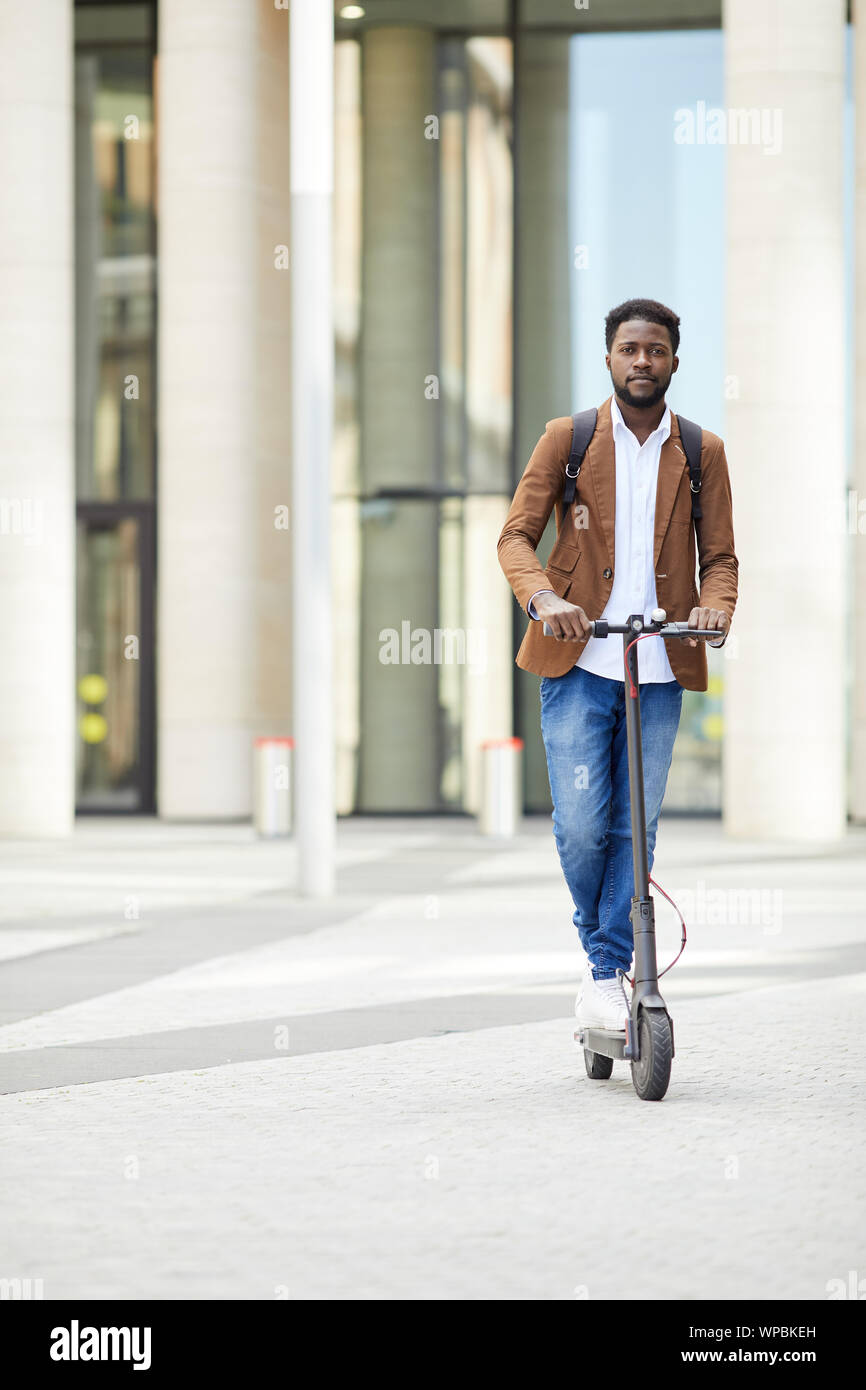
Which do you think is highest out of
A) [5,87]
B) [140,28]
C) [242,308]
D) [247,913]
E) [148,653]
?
[140,28]

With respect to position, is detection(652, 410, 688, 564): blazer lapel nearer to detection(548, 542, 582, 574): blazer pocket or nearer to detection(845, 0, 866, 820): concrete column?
detection(548, 542, 582, 574): blazer pocket

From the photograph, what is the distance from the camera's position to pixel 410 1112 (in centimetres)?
504

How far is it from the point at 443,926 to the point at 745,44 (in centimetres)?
893

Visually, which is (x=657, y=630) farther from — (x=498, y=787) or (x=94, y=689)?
(x=94, y=689)

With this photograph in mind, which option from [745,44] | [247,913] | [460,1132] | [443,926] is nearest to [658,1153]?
[460,1132]

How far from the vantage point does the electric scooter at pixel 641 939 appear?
5012mm

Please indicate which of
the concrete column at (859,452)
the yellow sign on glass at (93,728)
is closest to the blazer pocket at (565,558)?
the concrete column at (859,452)

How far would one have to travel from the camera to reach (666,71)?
19062mm

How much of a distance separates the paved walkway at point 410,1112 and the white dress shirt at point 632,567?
45.0 inches

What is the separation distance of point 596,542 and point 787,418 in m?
10.5

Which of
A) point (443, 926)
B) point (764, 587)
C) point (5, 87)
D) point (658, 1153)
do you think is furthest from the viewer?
point (5, 87)

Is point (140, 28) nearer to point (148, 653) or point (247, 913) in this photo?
point (148, 653)

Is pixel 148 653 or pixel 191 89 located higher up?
pixel 191 89

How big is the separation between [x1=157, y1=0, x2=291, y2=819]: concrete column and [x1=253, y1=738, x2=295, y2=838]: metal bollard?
6.47 feet
